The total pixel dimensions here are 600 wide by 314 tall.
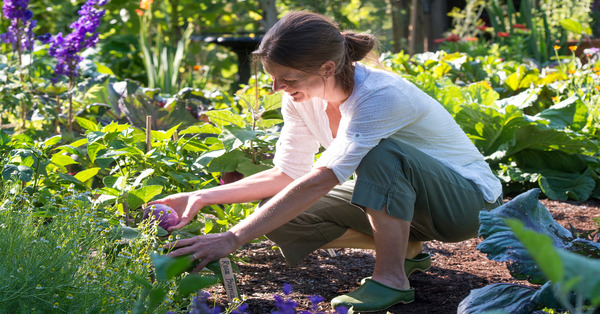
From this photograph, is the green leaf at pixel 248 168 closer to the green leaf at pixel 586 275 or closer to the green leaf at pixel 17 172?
the green leaf at pixel 17 172

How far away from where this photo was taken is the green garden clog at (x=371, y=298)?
72.4 inches

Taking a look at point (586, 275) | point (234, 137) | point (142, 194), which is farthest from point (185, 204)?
point (586, 275)

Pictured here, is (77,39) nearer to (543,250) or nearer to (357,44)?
(357,44)

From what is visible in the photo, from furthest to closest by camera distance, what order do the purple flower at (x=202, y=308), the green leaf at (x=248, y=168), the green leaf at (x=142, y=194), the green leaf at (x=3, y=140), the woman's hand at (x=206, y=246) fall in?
the green leaf at (x=248, y=168), the green leaf at (x=3, y=140), the green leaf at (x=142, y=194), the woman's hand at (x=206, y=246), the purple flower at (x=202, y=308)

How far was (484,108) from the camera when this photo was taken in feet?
10.5

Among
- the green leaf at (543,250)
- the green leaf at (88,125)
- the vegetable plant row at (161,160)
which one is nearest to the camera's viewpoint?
the green leaf at (543,250)

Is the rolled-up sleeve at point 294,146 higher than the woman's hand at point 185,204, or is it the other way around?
the rolled-up sleeve at point 294,146

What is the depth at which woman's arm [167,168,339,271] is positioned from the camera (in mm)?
1654

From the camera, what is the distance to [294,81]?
1.85m

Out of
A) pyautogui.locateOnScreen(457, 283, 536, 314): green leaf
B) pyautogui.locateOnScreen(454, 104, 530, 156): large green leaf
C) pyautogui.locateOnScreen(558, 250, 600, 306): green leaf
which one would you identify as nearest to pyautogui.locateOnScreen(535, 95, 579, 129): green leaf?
pyautogui.locateOnScreen(454, 104, 530, 156): large green leaf

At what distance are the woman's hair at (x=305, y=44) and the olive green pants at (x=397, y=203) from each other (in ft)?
0.94

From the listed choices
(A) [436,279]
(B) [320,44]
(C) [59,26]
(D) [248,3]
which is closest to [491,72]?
(A) [436,279]

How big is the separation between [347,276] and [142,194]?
0.82 metres

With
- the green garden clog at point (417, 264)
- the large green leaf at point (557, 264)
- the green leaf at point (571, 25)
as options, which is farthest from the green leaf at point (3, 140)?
the green leaf at point (571, 25)
